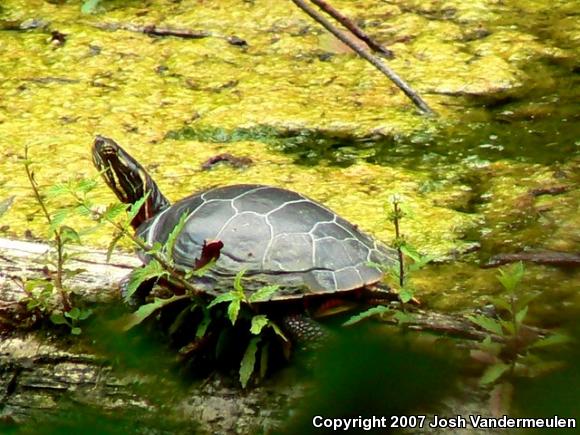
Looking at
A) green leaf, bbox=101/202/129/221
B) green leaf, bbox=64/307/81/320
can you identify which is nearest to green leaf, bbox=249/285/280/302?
green leaf, bbox=101/202/129/221

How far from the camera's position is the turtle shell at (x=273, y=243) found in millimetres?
1638

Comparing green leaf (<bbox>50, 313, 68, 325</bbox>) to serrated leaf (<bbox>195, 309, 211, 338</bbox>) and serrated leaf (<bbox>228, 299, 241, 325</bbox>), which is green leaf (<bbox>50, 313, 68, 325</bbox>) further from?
serrated leaf (<bbox>228, 299, 241, 325</bbox>)

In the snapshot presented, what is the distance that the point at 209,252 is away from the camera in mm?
1540

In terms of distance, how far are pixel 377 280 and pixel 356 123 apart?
1.36m

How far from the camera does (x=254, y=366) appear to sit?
1478mm

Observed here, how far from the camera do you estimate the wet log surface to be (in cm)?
141

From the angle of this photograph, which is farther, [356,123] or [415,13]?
[415,13]

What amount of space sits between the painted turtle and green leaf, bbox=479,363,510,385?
3.28ft

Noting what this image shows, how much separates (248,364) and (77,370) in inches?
13.0

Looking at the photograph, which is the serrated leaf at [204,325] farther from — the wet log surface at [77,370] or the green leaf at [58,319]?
the green leaf at [58,319]

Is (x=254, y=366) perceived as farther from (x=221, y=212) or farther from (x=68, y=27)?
(x=68, y=27)

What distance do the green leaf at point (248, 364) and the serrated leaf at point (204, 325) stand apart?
0.27ft

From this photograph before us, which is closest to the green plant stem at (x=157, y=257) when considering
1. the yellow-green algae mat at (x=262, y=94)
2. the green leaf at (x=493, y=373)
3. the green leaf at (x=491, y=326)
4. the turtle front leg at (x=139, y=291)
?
the turtle front leg at (x=139, y=291)

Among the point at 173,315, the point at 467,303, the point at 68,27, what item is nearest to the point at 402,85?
the point at 467,303
